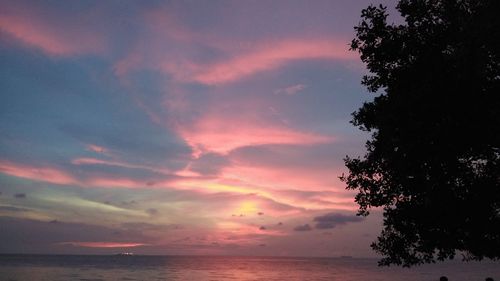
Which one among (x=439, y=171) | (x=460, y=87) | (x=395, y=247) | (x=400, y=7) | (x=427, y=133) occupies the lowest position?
(x=395, y=247)

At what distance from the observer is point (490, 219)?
16.5 m

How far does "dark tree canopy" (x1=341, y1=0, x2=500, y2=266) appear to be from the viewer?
1614 cm

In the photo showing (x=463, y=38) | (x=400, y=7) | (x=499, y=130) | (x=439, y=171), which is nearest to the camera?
(x=463, y=38)

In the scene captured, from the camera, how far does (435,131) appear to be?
628 inches

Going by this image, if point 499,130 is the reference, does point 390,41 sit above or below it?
above

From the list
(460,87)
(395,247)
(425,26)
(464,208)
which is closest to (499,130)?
(460,87)

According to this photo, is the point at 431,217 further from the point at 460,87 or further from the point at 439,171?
the point at 460,87

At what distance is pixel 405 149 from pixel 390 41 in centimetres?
443

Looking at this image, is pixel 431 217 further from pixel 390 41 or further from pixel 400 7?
pixel 400 7

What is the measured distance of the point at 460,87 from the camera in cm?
1620

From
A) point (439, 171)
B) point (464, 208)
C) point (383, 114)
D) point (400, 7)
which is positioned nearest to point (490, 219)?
point (464, 208)

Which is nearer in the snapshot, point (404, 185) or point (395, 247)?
point (404, 185)

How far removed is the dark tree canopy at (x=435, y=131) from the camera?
16.1m

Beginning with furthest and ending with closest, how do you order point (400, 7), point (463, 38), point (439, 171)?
point (400, 7) → point (439, 171) → point (463, 38)
